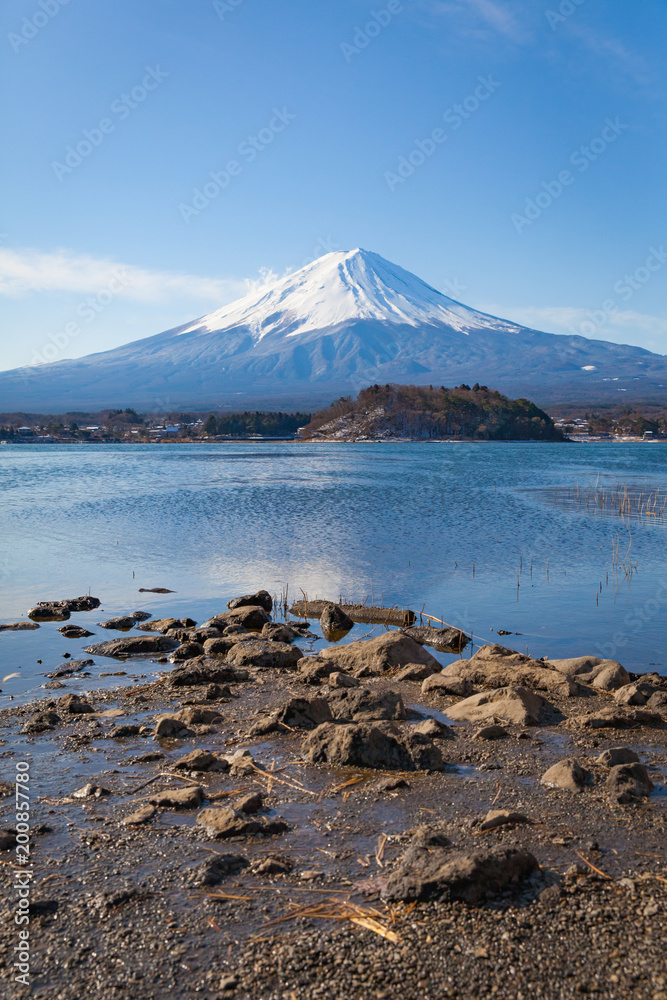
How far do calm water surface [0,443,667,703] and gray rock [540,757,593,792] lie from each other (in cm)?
474

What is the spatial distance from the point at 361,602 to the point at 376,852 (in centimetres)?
925

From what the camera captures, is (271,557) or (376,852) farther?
(271,557)

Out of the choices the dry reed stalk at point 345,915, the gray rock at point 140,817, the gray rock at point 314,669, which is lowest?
→ the gray rock at point 314,669

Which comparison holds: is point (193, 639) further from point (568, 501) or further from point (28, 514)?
point (568, 501)

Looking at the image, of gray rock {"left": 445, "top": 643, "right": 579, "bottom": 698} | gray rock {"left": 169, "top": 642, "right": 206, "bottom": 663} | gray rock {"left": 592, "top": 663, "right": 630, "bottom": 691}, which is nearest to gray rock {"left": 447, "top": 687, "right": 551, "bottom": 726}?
gray rock {"left": 445, "top": 643, "right": 579, "bottom": 698}

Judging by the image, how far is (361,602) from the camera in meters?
13.9

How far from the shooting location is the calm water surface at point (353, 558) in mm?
12000

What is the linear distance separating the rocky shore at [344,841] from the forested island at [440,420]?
371 feet

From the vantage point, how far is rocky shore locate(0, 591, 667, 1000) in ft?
11.6

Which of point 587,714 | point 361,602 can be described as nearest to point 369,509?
point 361,602

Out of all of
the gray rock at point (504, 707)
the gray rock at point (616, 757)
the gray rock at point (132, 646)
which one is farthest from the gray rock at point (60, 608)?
the gray rock at point (616, 757)

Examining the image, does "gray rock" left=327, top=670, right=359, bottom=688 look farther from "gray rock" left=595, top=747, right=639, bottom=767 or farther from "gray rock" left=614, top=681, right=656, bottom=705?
"gray rock" left=595, top=747, right=639, bottom=767

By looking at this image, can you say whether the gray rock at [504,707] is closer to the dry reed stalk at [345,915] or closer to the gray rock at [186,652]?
the dry reed stalk at [345,915]

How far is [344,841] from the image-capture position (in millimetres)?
4789
